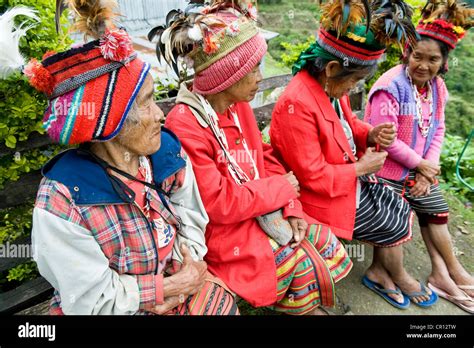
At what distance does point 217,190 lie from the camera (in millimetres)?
2137

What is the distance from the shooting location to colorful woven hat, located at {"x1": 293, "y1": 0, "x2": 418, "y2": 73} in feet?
7.58

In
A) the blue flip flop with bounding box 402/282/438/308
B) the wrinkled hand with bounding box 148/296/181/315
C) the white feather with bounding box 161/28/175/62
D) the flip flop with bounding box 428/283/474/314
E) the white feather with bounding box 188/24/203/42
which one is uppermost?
the white feather with bounding box 188/24/203/42

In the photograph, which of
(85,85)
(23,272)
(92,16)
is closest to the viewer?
(85,85)

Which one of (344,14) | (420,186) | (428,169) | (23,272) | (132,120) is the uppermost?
(344,14)

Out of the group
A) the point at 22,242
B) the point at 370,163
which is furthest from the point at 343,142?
the point at 22,242

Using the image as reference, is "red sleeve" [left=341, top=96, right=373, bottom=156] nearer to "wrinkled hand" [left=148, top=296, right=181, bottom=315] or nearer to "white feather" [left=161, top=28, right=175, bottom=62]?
"white feather" [left=161, top=28, right=175, bottom=62]

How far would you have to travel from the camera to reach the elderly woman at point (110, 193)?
161 cm

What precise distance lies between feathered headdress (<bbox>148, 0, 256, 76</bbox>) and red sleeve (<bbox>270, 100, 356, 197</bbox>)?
61 centimetres

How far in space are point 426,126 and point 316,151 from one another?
1173 millimetres

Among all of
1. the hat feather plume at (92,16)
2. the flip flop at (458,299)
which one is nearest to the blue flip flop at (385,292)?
the flip flop at (458,299)

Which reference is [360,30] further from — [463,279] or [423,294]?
[463,279]

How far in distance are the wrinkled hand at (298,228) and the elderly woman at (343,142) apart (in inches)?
11.4

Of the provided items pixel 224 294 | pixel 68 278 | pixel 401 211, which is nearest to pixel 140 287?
pixel 68 278

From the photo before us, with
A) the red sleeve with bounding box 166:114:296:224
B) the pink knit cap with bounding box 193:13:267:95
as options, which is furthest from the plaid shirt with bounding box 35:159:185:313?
the pink knit cap with bounding box 193:13:267:95
